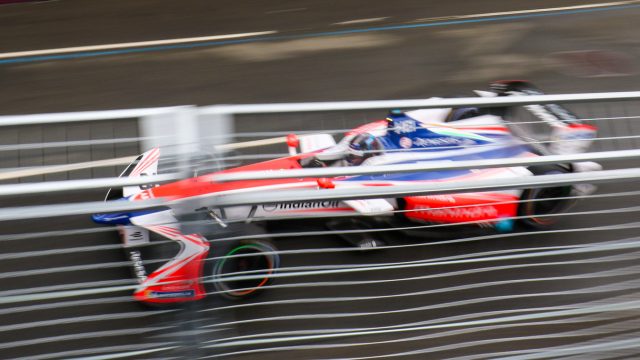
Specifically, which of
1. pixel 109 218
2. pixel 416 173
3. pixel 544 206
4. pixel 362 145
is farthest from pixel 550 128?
pixel 109 218

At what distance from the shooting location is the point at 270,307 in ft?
17.1

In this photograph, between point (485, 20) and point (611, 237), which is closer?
point (611, 237)

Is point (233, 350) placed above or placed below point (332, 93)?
below

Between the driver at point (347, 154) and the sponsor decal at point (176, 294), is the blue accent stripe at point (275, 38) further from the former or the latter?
the sponsor decal at point (176, 294)

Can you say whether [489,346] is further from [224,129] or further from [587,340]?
[224,129]

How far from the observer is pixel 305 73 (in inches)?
352

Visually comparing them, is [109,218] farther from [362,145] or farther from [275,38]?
[275,38]

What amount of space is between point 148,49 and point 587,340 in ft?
24.2

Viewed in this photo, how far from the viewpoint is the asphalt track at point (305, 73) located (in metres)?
5.25

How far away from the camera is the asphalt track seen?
5.25 m

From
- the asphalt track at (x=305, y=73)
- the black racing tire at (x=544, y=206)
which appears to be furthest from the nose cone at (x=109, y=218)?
the black racing tire at (x=544, y=206)

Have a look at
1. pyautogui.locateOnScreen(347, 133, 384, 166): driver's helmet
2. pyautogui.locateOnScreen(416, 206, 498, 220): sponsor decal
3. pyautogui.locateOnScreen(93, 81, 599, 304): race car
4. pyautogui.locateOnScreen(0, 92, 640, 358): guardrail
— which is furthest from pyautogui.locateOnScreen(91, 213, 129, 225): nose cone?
pyautogui.locateOnScreen(416, 206, 498, 220): sponsor decal

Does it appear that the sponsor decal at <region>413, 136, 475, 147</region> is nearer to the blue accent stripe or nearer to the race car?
the race car

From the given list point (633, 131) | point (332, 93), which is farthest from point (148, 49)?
point (633, 131)
